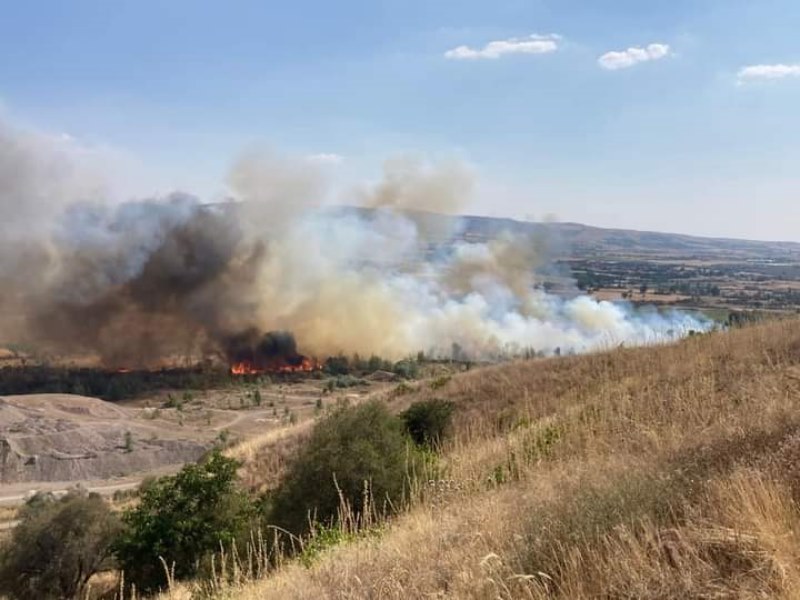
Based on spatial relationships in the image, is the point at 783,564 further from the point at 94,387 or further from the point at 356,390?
the point at 94,387

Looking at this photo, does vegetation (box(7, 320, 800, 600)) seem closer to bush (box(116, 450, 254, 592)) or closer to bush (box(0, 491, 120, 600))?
bush (box(116, 450, 254, 592))

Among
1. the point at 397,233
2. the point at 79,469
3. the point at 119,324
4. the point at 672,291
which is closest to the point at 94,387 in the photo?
the point at 119,324

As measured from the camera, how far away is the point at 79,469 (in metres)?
45.7

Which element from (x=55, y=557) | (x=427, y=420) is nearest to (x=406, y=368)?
(x=55, y=557)

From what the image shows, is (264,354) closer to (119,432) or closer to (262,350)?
(262,350)

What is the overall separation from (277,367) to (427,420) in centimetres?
5702

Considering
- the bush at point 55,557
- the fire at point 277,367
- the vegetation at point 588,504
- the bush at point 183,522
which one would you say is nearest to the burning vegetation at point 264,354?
the fire at point 277,367

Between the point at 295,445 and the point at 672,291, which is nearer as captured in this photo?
the point at 295,445

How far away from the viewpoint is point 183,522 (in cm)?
1630

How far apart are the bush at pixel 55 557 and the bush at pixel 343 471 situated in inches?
509

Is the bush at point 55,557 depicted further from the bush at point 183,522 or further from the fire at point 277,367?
the fire at point 277,367

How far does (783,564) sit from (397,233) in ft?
238

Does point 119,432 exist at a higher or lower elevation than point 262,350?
lower

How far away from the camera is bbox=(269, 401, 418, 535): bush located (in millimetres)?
10328
